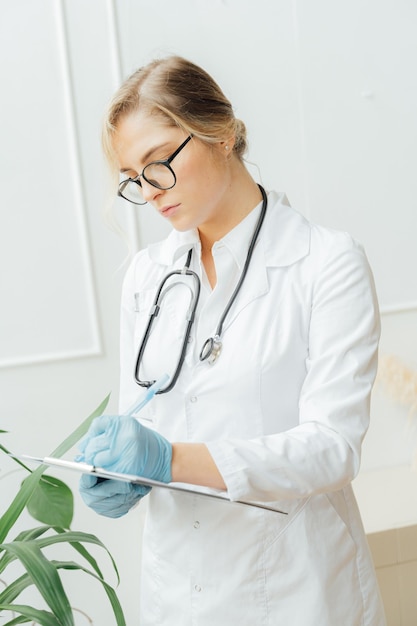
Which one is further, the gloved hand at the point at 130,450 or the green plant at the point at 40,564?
the green plant at the point at 40,564

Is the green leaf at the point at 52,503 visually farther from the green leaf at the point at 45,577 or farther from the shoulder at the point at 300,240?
the shoulder at the point at 300,240

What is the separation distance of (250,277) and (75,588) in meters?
1.52

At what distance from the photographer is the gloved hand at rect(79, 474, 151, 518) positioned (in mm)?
1240

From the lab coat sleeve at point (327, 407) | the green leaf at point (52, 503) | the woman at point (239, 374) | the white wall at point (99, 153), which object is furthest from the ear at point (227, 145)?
the white wall at point (99, 153)

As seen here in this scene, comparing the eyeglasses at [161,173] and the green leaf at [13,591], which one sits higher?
the eyeglasses at [161,173]

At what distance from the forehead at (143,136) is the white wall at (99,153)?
3.39ft

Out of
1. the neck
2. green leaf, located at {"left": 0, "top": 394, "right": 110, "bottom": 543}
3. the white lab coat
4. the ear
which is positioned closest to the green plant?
green leaf, located at {"left": 0, "top": 394, "right": 110, "bottom": 543}

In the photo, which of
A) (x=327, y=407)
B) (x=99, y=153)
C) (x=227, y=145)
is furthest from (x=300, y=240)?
(x=99, y=153)

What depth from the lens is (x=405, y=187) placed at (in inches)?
99.3

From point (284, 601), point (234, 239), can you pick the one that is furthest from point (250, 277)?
point (284, 601)

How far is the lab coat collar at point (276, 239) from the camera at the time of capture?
1.27m

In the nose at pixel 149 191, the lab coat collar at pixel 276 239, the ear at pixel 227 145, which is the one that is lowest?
the lab coat collar at pixel 276 239

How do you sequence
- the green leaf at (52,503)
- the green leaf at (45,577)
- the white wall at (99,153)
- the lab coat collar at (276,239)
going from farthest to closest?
the white wall at (99,153), the green leaf at (52,503), the lab coat collar at (276,239), the green leaf at (45,577)

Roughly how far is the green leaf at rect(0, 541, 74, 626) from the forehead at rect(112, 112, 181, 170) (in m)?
0.65
